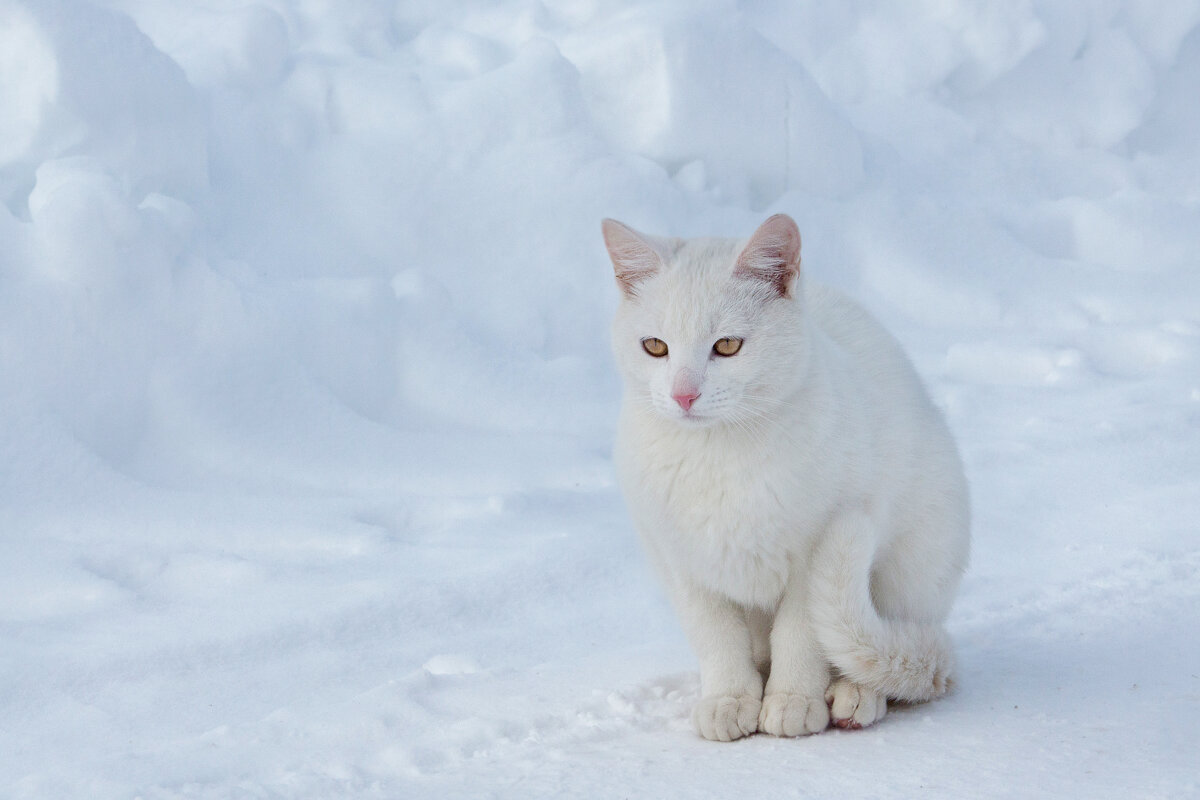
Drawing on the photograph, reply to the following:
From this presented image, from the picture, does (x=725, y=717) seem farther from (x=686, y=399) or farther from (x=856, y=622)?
(x=686, y=399)

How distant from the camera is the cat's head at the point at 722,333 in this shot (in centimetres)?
185

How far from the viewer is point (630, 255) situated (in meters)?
2.03

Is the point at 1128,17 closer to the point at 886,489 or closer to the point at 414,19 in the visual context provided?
the point at 414,19

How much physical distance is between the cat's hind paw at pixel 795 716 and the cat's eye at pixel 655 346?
0.59 m

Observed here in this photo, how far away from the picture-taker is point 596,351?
4.39 metres

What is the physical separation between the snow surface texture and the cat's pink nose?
0.54 meters

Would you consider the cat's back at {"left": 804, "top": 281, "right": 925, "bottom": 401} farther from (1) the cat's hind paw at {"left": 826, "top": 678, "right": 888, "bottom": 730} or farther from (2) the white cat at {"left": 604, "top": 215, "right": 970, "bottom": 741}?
(1) the cat's hind paw at {"left": 826, "top": 678, "right": 888, "bottom": 730}

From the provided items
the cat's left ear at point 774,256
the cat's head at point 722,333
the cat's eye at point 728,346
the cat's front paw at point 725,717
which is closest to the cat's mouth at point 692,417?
the cat's head at point 722,333

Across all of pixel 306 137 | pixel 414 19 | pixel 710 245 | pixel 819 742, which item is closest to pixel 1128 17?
pixel 414 19

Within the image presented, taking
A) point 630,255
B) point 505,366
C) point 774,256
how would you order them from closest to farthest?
point 774,256
point 630,255
point 505,366

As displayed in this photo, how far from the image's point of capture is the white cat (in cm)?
187

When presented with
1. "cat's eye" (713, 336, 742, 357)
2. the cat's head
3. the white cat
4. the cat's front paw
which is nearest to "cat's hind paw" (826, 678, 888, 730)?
the white cat

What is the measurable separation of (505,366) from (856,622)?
7.92 ft

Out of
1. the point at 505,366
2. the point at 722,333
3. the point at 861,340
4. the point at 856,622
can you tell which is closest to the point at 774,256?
the point at 722,333
